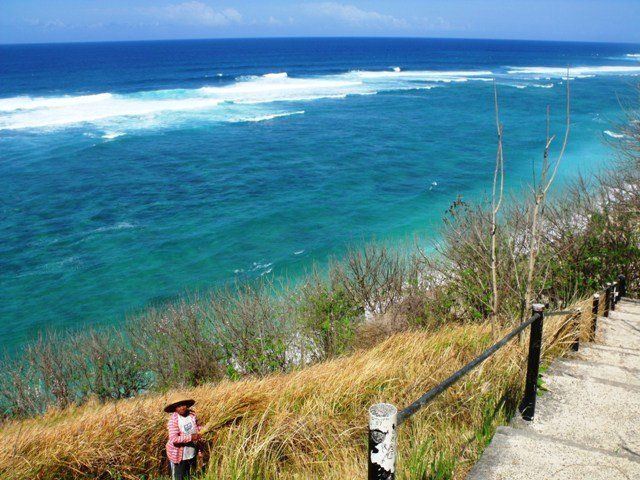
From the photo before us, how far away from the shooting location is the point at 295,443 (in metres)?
5.46

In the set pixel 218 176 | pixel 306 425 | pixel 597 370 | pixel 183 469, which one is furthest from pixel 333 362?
pixel 218 176

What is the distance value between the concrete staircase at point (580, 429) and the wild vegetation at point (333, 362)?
402 mm

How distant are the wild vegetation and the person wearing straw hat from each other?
1.09 ft

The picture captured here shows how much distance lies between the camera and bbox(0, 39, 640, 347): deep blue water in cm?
2217

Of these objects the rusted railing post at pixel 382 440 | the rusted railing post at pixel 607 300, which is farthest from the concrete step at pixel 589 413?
the rusted railing post at pixel 607 300

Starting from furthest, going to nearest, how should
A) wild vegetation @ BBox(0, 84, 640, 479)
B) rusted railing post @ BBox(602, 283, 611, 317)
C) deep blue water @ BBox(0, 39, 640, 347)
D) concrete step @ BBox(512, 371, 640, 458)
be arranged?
deep blue water @ BBox(0, 39, 640, 347) → rusted railing post @ BBox(602, 283, 611, 317) → wild vegetation @ BBox(0, 84, 640, 479) → concrete step @ BBox(512, 371, 640, 458)

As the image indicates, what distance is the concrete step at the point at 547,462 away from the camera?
145 inches

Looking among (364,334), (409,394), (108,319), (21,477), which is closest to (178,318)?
(364,334)

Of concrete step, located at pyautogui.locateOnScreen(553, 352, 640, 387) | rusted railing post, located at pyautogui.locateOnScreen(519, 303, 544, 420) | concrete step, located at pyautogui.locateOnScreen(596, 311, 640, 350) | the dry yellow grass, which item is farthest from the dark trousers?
concrete step, located at pyautogui.locateOnScreen(596, 311, 640, 350)

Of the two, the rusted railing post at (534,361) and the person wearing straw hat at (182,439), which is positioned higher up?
the rusted railing post at (534,361)

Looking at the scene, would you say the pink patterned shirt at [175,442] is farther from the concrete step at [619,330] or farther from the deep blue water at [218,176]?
the deep blue water at [218,176]

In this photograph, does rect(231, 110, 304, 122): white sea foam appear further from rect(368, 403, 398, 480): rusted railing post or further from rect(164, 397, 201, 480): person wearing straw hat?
rect(368, 403, 398, 480): rusted railing post

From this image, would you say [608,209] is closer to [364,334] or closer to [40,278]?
[364,334]

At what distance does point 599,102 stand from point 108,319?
56232 millimetres
